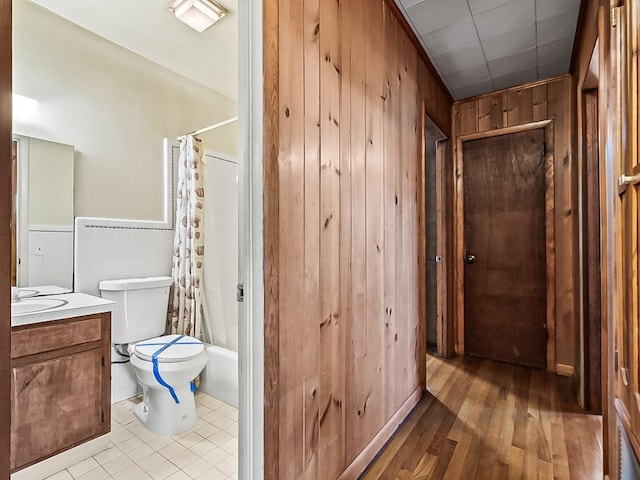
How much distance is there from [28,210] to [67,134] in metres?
0.55

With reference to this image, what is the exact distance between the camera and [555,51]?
7.74ft

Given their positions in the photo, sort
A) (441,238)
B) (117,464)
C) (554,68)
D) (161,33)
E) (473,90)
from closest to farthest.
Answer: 1. (117,464)
2. (161,33)
3. (554,68)
4. (473,90)
5. (441,238)

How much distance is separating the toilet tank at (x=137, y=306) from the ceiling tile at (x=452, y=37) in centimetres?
254

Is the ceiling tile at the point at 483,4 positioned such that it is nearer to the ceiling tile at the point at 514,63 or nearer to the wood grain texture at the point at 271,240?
the ceiling tile at the point at 514,63

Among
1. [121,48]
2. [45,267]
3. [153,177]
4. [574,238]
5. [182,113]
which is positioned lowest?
[45,267]

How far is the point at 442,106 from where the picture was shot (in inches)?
116

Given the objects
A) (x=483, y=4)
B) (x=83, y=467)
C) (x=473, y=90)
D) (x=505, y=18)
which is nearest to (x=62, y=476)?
(x=83, y=467)

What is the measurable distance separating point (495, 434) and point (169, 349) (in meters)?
1.98

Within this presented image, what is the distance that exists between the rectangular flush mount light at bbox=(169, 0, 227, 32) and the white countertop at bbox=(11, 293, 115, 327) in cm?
181

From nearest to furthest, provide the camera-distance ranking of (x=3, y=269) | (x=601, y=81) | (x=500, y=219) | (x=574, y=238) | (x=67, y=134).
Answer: (x=3, y=269)
(x=601, y=81)
(x=67, y=134)
(x=574, y=238)
(x=500, y=219)

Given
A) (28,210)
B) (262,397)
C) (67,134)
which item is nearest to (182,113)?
(67,134)

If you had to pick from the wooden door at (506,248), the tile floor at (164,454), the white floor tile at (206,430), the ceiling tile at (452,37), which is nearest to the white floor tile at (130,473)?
the tile floor at (164,454)

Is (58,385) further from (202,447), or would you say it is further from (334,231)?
(334,231)

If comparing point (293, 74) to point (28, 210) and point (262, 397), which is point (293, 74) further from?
point (28, 210)
